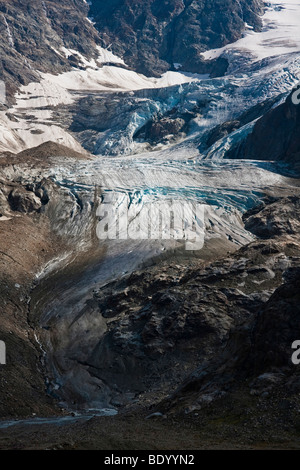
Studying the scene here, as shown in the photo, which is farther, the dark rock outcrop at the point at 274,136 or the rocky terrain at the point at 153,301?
the dark rock outcrop at the point at 274,136

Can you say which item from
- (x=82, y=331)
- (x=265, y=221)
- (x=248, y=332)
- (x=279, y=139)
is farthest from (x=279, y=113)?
(x=248, y=332)

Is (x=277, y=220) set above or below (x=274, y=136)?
below

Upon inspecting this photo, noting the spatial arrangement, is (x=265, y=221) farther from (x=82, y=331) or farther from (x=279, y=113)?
(x=279, y=113)

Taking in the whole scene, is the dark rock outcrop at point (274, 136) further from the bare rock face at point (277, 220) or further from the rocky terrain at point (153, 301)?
the bare rock face at point (277, 220)

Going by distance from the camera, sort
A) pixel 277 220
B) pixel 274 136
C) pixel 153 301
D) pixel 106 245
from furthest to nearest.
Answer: pixel 274 136 → pixel 277 220 → pixel 106 245 → pixel 153 301

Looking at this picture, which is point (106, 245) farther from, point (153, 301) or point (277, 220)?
point (277, 220)

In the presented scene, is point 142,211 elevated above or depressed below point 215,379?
above

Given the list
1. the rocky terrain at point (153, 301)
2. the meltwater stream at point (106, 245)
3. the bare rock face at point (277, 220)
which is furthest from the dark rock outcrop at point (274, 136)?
the bare rock face at point (277, 220)

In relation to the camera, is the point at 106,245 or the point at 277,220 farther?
the point at 277,220

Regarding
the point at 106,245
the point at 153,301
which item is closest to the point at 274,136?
the point at 106,245

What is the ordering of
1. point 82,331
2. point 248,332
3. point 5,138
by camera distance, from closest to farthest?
point 248,332
point 82,331
point 5,138

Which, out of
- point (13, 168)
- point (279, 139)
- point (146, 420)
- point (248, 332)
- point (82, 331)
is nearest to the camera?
point (146, 420)
